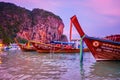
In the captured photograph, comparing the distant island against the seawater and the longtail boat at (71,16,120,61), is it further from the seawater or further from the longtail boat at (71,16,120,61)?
the seawater

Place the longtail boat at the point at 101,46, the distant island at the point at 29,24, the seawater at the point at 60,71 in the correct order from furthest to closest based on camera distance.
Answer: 1. the distant island at the point at 29,24
2. the longtail boat at the point at 101,46
3. the seawater at the point at 60,71

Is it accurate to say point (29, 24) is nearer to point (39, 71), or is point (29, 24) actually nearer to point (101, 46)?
point (101, 46)

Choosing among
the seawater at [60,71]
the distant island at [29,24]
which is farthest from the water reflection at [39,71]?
the distant island at [29,24]

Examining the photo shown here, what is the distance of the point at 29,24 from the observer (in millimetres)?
177250

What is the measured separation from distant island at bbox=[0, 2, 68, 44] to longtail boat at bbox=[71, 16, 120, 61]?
399 ft

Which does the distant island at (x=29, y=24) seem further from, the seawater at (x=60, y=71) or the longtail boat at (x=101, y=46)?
the seawater at (x=60, y=71)

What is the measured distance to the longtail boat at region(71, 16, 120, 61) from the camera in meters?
25.4

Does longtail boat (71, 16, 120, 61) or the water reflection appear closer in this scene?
the water reflection

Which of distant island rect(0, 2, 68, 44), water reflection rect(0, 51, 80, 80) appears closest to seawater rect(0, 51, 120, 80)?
water reflection rect(0, 51, 80, 80)

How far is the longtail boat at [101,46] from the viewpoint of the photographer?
25417mm

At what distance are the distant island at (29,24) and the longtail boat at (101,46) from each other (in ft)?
399

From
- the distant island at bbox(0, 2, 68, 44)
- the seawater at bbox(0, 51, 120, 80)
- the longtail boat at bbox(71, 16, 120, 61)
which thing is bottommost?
the seawater at bbox(0, 51, 120, 80)

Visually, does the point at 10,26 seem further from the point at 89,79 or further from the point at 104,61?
the point at 89,79

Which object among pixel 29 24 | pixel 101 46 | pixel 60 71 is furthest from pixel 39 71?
pixel 29 24
